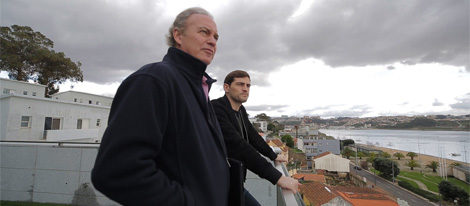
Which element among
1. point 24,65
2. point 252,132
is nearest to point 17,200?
point 252,132

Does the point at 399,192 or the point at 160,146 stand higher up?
the point at 160,146

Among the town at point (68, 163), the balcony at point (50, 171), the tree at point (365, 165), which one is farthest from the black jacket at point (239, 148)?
the tree at point (365, 165)

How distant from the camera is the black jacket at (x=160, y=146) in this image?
1.98ft

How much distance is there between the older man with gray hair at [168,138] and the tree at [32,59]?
26.9 m

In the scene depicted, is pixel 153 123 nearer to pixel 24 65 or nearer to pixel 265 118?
pixel 24 65

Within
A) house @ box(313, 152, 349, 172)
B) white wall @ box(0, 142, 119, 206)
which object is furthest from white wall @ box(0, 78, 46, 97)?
house @ box(313, 152, 349, 172)

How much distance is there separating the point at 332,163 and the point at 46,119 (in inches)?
1577

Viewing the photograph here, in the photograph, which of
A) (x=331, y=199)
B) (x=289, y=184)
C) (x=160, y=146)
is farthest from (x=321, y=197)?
(x=160, y=146)

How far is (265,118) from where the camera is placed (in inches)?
3007

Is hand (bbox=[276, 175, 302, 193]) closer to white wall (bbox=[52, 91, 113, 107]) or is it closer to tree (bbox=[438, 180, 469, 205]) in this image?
white wall (bbox=[52, 91, 113, 107])

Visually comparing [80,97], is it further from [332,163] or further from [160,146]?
[332,163]

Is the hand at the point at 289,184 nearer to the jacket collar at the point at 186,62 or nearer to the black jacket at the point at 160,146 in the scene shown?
the black jacket at the point at 160,146

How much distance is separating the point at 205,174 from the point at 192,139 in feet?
0.47

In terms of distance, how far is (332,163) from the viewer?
38.4 meters
